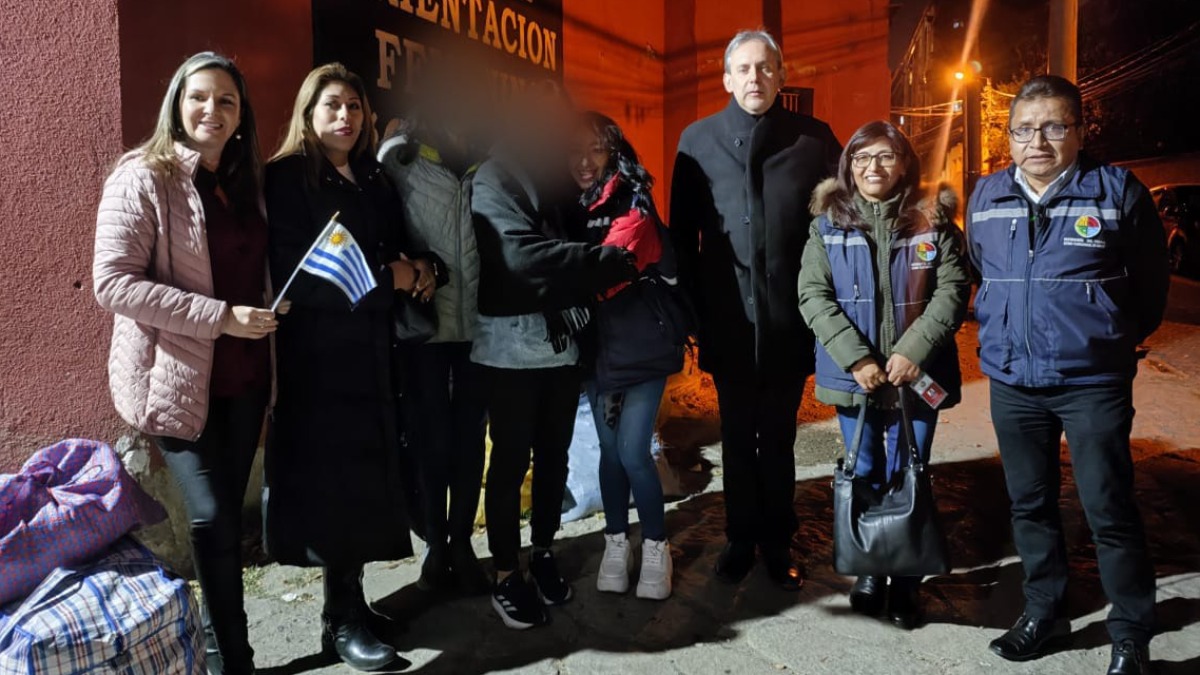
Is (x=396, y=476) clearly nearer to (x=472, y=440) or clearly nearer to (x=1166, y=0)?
(x=472, y=440)

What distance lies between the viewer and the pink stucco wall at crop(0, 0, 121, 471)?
126 inches

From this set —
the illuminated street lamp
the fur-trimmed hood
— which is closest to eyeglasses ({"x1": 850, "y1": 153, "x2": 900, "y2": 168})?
the fur-trimmed hood

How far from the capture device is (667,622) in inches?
130

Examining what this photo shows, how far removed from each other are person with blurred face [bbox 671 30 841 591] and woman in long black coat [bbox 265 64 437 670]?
1.39 m

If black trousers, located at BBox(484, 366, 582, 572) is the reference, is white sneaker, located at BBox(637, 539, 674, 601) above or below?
below

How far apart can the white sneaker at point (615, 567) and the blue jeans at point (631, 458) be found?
5 cm

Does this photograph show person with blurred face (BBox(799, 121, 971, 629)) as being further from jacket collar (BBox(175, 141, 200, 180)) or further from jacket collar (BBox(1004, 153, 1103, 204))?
jacket collar (BBox(175, 141, 200, 180))

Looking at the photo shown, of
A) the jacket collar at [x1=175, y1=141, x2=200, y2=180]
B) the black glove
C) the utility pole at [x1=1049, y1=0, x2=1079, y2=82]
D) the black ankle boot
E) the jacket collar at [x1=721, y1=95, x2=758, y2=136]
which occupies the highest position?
the utility pole at [x1=1049, y1=0, x2=1079, y2=82]

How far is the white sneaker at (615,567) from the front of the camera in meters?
3.55

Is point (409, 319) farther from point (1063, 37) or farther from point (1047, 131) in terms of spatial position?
point (1063, 37)

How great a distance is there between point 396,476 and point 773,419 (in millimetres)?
1641

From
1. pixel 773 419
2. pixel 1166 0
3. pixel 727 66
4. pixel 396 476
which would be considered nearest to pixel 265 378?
pixel 396 476

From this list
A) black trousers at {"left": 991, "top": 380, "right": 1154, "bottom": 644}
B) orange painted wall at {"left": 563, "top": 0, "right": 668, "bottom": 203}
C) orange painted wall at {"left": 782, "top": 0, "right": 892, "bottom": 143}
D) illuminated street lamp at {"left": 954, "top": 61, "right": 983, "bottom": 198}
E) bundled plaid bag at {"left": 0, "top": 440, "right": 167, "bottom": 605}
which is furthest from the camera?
illuminated street lamp at {"left": 954, "top": 61, "right": 983, "bottom": 198}

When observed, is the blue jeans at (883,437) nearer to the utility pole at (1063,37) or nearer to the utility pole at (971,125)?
the utility pole at (1063,37)
